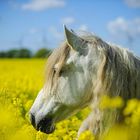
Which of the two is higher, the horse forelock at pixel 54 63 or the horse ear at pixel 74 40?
the horse ear at pixel 74 40

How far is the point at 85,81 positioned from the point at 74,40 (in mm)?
Answer: 398

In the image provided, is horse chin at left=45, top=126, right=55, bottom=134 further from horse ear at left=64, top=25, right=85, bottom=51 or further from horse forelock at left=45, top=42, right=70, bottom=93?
horse ear at left=64, top=25, right=85, bottom=51

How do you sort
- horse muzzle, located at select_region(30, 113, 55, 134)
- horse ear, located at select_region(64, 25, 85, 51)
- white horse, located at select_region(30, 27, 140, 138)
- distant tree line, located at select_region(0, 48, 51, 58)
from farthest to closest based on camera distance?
distant tree line, located at select_region(0, 48, 51, 58), horse muzzle, located at select_region(30, 113, 55, 134), horse ear, located at select_region(64, 25, 85, 51), white horse, located at select_region(30, 27, 140, 138)

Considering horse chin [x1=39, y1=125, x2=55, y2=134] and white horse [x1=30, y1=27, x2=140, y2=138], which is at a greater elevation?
white horse [x1=30, y1=27, x2=140, y2=138]

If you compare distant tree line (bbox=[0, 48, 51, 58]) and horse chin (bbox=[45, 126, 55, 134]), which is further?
distant tree line (bbox=[0, 48, 51, 58])

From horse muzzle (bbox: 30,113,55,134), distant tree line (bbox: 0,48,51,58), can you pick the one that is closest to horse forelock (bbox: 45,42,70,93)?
horse muzzle (bbox: 30,113,55,134)

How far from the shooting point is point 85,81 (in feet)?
17.1

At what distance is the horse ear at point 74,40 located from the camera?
5.12m

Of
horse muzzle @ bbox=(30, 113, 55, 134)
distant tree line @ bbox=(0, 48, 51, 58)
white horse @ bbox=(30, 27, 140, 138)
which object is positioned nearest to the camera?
white horse @ bbox=(30, 27, 140, 138)

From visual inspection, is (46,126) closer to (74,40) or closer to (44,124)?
(44,124)

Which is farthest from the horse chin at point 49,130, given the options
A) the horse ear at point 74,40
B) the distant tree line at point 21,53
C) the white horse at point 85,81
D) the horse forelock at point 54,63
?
the distant tree line at point 21,53

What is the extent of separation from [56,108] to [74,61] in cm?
50

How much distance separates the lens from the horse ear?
16.8ft

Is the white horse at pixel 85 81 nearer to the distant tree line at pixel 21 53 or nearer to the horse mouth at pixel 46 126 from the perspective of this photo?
the horse mouth at pixel 46 126
